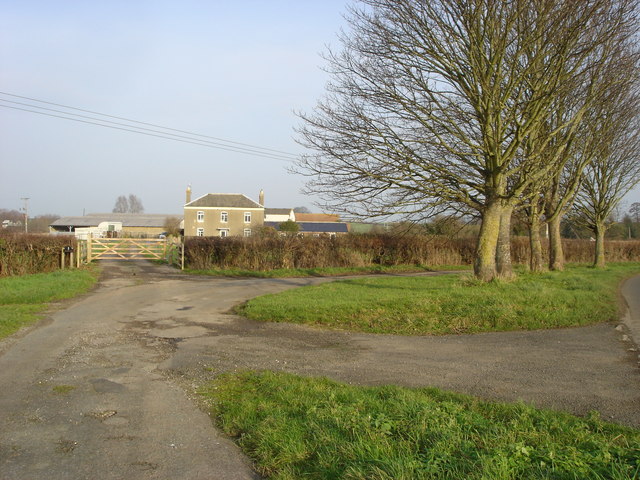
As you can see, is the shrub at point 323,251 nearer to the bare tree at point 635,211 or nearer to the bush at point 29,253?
the bush at point 29,253

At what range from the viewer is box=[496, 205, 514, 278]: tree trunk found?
17047 mm

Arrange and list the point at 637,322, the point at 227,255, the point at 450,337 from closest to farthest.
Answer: the point at 450,337
the point at 637,322
the point at 227,255

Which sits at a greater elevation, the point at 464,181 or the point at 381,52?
the point at 381,52

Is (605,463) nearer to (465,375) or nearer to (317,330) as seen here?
(465,375)

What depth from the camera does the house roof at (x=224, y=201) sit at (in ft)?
239

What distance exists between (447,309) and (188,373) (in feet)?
22.5

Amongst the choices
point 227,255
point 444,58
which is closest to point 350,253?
point 227,255

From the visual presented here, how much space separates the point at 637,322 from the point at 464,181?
5.76 m

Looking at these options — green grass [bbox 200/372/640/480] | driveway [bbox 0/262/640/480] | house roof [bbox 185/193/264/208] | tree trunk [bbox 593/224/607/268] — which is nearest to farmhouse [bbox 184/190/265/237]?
house roof [bbox 185/193/264/208]

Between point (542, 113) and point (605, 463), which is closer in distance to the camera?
point (605, 463)

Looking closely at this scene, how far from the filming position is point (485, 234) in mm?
15961

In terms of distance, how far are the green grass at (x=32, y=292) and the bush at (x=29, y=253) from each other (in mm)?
1467

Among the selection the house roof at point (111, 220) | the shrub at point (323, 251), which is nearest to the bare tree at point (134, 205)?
the house roof at point (111, 220)

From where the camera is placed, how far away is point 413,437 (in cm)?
440
